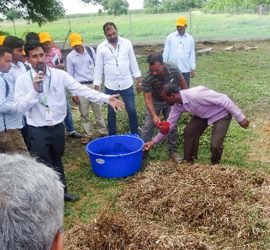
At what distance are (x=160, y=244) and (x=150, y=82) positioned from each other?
2.46 metres

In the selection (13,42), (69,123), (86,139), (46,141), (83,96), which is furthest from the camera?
(69,123)

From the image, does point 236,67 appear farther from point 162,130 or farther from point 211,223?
point 211,223

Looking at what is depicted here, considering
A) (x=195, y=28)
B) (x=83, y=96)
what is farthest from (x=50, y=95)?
(x=195, y=28)

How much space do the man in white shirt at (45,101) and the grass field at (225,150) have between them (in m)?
0.72

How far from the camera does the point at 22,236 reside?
1163mm

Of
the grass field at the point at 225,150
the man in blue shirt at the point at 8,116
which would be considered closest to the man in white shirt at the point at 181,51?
the grass field at the point at 225,150

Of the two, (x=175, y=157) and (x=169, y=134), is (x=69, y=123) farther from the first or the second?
(x=175, y=157)

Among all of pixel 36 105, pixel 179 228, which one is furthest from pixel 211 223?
pixel 36 105

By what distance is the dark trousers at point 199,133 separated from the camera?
496cm

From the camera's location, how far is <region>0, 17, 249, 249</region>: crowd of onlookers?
1.18 metres

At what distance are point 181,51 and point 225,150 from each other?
235 cm

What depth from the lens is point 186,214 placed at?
3.98 m

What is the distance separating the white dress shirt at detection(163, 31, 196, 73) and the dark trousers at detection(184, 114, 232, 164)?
250 cm

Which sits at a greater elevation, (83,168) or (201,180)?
(201,180)
